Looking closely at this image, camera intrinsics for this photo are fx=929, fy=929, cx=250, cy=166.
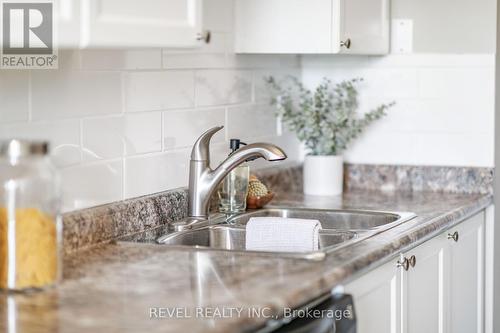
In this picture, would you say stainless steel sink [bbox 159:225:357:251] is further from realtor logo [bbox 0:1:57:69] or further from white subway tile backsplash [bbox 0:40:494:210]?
realtor logo [bbox 0:1:57:69]

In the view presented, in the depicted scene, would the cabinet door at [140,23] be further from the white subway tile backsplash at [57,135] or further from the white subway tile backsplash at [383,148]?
Answer: the white subway tile backsplash at [383,148]

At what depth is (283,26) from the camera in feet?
10.1

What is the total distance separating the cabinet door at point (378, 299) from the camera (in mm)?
2273

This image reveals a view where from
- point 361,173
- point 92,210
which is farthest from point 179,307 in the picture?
point 361,173

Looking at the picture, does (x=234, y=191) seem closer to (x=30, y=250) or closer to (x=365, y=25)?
(x=365, y=25)

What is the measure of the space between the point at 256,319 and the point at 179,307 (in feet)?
0.48

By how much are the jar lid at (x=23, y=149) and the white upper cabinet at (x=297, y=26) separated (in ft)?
4.51

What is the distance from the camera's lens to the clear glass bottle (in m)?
2.86

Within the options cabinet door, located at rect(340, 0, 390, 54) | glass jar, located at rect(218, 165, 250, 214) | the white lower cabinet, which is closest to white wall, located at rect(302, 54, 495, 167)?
cabinet door, located at rect(340, 0, 390, 54)

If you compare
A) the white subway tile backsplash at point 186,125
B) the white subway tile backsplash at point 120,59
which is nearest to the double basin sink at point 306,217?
the white subway tile backsplash at point 186,125

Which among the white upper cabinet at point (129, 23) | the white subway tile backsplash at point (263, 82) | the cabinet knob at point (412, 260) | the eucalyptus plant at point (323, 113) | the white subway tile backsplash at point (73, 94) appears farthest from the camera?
the eucalyptus plant at point (323, 113)

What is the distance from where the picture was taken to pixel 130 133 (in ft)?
8.43

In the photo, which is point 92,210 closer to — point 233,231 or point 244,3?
point 233,231

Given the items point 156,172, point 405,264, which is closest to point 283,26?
point 156,172
